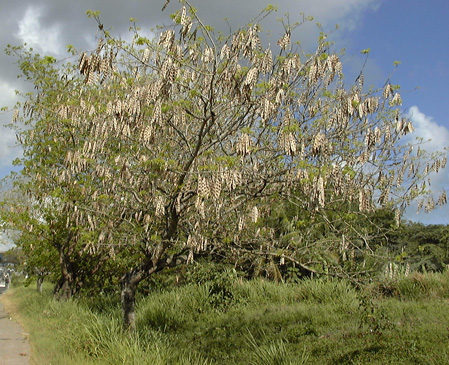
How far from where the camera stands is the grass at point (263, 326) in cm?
909

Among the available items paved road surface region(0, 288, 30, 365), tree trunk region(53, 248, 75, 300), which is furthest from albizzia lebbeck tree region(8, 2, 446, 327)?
tree trunk region(53, 248, 75, 300)

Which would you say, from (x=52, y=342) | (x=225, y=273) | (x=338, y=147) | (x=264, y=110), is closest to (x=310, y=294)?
(x=225, y=273)

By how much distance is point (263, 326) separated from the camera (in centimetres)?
1209

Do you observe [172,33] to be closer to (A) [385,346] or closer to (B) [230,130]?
(B) [230,130]

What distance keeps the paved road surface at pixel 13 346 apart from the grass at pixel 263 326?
11.3 inches

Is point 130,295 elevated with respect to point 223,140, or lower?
lower

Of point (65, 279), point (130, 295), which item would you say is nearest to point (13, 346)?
point (130, 295)

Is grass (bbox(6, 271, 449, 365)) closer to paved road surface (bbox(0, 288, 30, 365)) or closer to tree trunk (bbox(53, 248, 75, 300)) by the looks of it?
paved road surface (bbox(0, 288, 30, 365))

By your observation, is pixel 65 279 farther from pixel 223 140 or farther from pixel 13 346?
pixel 223 140

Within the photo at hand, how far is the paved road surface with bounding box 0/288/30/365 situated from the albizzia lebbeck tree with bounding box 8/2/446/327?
2470mm

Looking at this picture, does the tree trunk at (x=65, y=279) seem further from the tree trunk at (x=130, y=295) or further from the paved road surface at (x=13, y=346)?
the tree trunk at (x=130, y=295)

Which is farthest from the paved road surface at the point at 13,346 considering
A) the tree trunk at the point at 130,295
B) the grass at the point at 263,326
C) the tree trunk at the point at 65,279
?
the tree trunk at the point at 130,295

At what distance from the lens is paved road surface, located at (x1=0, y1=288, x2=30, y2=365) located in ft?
32.5

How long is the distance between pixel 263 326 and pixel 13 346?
6.59 m
